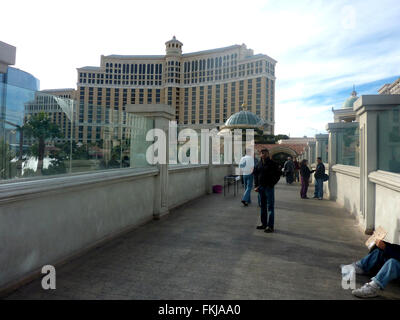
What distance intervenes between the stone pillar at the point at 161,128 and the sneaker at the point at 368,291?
15.8ft

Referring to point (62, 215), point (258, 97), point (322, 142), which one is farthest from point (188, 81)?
point (62, 215)

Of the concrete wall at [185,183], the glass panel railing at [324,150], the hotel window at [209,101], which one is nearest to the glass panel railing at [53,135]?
the concrete wall at [185,183]

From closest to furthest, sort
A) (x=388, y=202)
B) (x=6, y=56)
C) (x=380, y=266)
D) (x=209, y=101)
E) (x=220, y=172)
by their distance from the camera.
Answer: (x=6, y=56) → (x=380, y=266) → (x=388, y=202) → (x=220, y=172) → (x=209, y=101)

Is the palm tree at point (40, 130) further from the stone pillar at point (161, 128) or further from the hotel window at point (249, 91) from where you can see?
the hotel window at point (249, 91)

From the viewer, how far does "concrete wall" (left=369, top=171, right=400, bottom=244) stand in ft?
14.3

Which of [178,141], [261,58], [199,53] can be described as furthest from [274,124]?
[178,141]

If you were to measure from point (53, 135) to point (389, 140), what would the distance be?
584cm

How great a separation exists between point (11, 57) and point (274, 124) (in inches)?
5165

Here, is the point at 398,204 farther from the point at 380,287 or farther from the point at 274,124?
the point at 274,124

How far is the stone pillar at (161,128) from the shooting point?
6992 mm

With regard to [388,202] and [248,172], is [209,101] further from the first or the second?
[388,202]

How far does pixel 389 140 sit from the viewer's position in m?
5.19

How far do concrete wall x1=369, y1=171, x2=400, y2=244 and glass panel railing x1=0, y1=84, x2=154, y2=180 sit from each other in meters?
5.05

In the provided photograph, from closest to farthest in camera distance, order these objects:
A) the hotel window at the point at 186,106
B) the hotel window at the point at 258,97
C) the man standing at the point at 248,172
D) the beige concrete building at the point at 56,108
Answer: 1. the beige concrete building at the point at 56,108
2. the man standing at the point at 248,172
3. the hotel window at the point at 258,97
4. the hotel window at the point at 186,106
